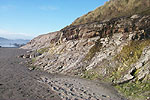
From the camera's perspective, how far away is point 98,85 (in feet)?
55.9

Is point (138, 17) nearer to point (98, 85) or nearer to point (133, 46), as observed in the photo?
point (133, 46)

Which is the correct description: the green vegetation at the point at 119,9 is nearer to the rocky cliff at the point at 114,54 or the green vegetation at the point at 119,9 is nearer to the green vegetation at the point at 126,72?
the rocky cliff at the point at 114,54

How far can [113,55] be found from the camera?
22.0 m

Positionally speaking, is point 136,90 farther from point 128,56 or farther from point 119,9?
point 119,9

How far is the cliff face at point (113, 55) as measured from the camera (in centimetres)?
1583

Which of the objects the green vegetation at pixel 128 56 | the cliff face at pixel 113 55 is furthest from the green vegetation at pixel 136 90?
the green vegetation at pixel 128 56

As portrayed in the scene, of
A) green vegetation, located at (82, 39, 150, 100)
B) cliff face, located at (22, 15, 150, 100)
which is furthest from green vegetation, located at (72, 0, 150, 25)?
green vegetation, located at (82, 39, 150, 100)

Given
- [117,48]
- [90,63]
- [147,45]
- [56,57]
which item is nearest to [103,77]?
[90,63]

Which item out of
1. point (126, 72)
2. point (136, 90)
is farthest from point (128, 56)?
point (136, 90)

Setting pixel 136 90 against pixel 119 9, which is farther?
pixel 119 9

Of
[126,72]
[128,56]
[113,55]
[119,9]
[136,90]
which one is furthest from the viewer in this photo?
[119,9]

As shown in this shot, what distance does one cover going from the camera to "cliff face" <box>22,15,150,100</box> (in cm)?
1583

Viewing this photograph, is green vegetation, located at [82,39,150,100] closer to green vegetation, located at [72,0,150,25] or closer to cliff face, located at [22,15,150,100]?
cliff face, located at [22,15,150,100]

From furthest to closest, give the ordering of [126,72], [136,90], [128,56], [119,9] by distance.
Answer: [119,9], [128,56], [126,72], [136,90]
